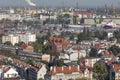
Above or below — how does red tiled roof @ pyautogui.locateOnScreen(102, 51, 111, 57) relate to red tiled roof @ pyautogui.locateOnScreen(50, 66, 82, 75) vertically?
below

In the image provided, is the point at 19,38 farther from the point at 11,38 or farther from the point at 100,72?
the point at 100,72

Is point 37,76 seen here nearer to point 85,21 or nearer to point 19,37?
point 19,37

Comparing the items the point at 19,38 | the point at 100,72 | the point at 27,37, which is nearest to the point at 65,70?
the point at 100,72

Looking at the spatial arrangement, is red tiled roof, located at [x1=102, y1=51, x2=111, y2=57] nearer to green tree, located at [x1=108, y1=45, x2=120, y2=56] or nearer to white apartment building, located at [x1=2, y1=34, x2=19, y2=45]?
green tree, located at [x1=108, y1=45, x2=120, y2=56]

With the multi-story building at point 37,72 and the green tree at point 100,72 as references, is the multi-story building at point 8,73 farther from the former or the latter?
the green tree at point 100,72

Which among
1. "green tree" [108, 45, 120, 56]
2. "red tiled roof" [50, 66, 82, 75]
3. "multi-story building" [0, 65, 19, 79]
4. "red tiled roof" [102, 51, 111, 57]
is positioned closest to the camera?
"red tiled roof" [50, 66, 82, 75]

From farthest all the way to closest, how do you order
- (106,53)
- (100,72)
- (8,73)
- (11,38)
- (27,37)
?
(27,37) < (11,38) < (106,53) < (100,72) < (8,73)

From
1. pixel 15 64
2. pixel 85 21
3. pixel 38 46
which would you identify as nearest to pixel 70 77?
pixel 15 64

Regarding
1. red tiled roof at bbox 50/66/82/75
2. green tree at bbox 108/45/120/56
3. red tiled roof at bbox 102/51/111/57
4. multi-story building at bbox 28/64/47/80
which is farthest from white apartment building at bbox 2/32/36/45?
red tiled roof at bbox 50/66/82/75

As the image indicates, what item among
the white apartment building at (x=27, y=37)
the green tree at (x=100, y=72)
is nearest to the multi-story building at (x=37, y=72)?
the green tree at (x=100, y=72)

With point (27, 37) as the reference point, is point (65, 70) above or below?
above

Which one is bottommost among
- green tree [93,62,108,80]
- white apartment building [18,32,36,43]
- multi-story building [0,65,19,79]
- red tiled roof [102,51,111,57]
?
white apartment building [18,32,36,43]
